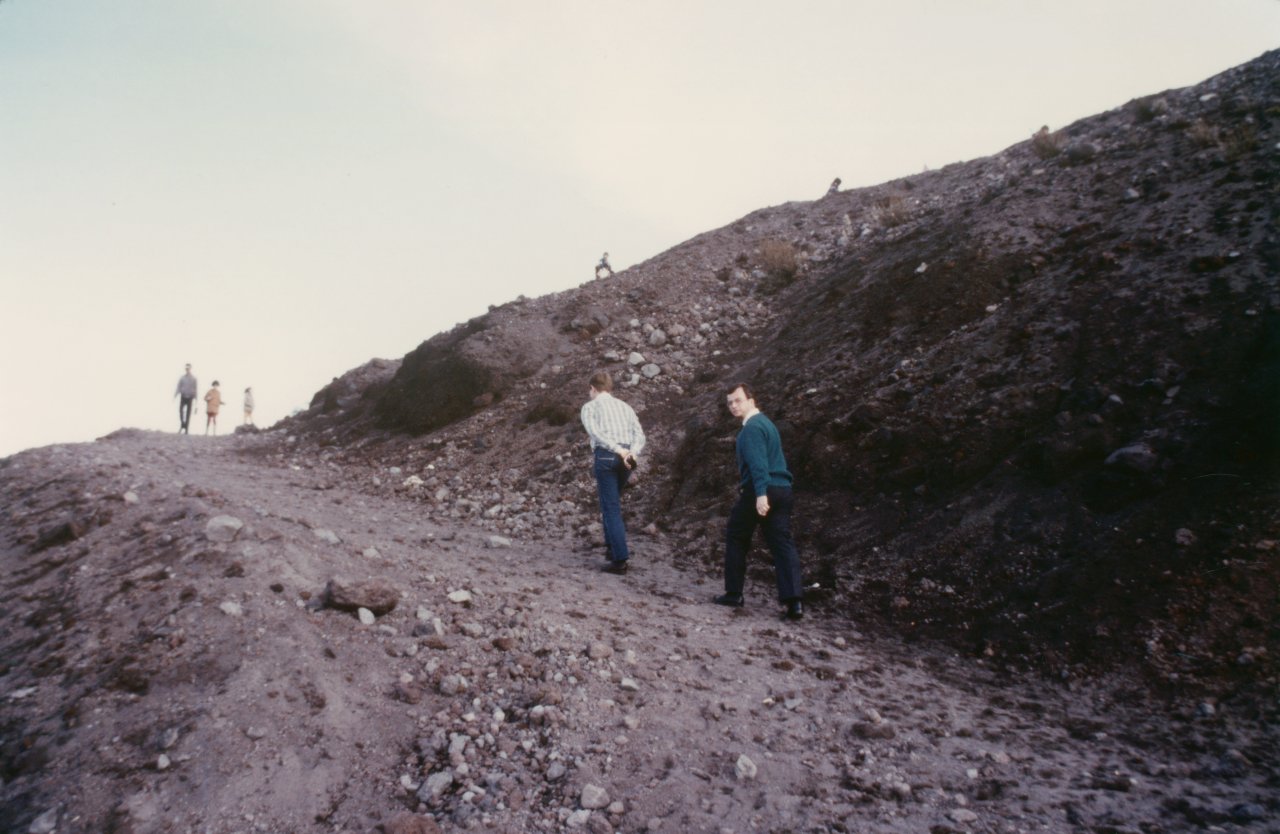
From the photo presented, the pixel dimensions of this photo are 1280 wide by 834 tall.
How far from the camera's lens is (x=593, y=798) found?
2674mm

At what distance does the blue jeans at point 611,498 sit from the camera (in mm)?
5922

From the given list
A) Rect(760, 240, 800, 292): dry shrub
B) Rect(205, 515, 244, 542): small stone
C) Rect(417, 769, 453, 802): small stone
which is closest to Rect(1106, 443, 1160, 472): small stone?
Rect(417, 769, 453, 802): small stone

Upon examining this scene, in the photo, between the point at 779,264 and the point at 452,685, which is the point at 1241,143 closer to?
the point at 779,264

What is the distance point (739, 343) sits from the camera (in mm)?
10781

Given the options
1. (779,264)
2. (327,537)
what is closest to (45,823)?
(327,537)

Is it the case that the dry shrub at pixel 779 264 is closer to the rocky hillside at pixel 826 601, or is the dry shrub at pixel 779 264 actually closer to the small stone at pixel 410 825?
the rocky hillside at pixel 826 601

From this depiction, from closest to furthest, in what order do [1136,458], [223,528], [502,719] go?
[502,719] < [223,528] < [1136,458]

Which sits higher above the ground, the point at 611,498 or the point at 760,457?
the point at 760,457

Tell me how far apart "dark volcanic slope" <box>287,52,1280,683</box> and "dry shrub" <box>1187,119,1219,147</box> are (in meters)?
0.03

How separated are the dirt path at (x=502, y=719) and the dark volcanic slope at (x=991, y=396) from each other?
65 centimetres

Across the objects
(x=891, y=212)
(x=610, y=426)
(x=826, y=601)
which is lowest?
(x=826, y=601)

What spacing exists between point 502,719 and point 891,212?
11.3 metres

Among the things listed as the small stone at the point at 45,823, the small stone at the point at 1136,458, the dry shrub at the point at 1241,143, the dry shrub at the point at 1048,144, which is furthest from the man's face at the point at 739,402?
the dry shrub at the point at 1048,144

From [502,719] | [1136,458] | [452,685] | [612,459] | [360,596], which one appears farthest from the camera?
Result: [612,459]
